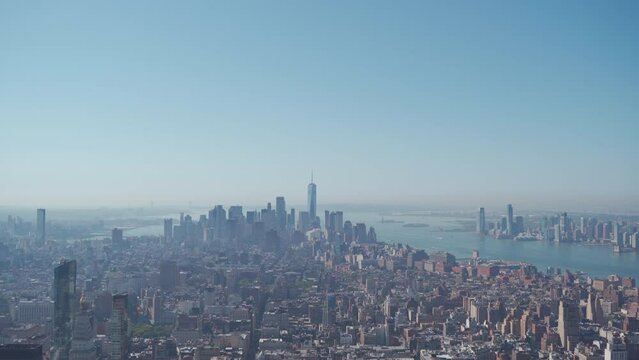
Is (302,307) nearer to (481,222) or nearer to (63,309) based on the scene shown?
(63,309)

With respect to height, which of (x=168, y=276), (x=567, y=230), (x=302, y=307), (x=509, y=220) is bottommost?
(x=302, y=307)

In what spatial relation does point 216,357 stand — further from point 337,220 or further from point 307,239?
point 337,220

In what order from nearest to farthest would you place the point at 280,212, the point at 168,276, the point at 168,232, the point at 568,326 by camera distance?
the point at 568,326, the point at 168,276, the point at 168,232, the point at 280,212

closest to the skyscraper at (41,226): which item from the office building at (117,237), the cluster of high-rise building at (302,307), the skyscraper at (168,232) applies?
the cluster of high-rise building at (302,307)

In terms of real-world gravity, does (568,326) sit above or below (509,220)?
below

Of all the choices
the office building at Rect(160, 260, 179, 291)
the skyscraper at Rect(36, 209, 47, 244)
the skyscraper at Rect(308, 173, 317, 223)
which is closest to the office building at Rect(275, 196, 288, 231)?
the skyscraper at Rect(308, 173, 317, 223)

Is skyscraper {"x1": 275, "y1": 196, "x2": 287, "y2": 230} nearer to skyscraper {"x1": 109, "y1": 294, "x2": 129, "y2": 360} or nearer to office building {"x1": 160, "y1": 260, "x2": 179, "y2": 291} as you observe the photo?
office building {"x1": 160, "y1": 260, "x2": 179, "y2": 291}

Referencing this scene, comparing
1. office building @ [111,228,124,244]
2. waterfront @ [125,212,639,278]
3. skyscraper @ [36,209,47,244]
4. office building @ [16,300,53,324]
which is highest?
skyscraper @ [36,209,47,244]

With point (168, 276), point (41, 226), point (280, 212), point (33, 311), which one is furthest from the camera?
point (280, 212)

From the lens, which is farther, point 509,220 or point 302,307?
point 509,220

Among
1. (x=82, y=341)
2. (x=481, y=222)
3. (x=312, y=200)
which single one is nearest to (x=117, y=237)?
(x=312, y=200)
